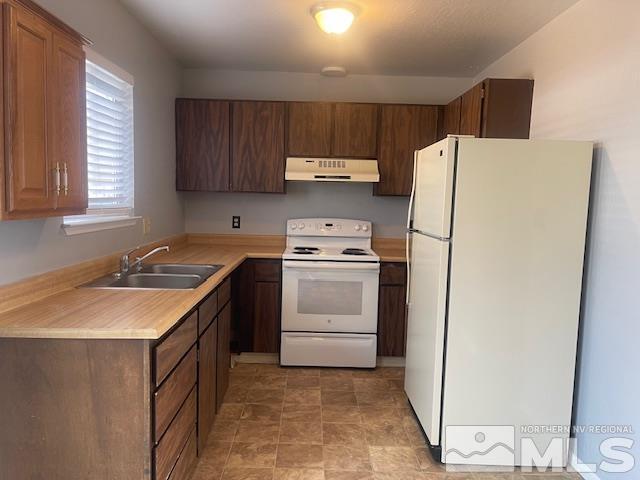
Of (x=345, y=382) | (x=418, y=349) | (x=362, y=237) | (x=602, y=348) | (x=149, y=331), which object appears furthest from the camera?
(x=362, y=237)

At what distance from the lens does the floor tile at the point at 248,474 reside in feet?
6.87

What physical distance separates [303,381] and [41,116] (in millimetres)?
2426

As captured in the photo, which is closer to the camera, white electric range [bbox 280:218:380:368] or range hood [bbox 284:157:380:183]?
white electric range [bbox 280:218:380:368]

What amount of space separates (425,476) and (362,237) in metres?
2.09

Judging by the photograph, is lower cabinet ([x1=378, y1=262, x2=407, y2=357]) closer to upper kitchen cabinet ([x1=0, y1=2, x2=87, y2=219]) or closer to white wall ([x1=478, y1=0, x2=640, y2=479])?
white wall ([x1=478, y1=0, x2=640, y2=479])

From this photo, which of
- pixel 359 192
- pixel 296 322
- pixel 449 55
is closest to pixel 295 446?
pixel 296 322

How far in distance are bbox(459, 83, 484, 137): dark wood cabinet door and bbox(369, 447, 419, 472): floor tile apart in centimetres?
198

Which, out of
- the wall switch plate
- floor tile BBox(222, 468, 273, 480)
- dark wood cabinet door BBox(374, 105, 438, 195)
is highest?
dark wood cabinet door BBox(374, 105, 438, 195)

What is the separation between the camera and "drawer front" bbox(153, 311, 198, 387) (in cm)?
151

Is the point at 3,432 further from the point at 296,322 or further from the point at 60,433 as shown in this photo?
the point at 296,322

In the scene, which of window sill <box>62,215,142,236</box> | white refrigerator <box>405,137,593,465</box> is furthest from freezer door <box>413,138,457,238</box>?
window sill <box>62,215,142,236</box>

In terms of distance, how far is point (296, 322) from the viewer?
3373mm

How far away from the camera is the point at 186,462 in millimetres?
1883

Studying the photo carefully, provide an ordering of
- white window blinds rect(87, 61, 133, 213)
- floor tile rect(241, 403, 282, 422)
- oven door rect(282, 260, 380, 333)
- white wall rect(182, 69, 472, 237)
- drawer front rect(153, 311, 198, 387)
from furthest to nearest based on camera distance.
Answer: white wall rect(182, 69, 472, 237) < oven door rect(282, 260, 380, 333) < floor tile rect(241, 403, 282, 422) < white window blinds rect(87, 61, 133, 213) < drawer front rect(153, 311, 198, 387)
